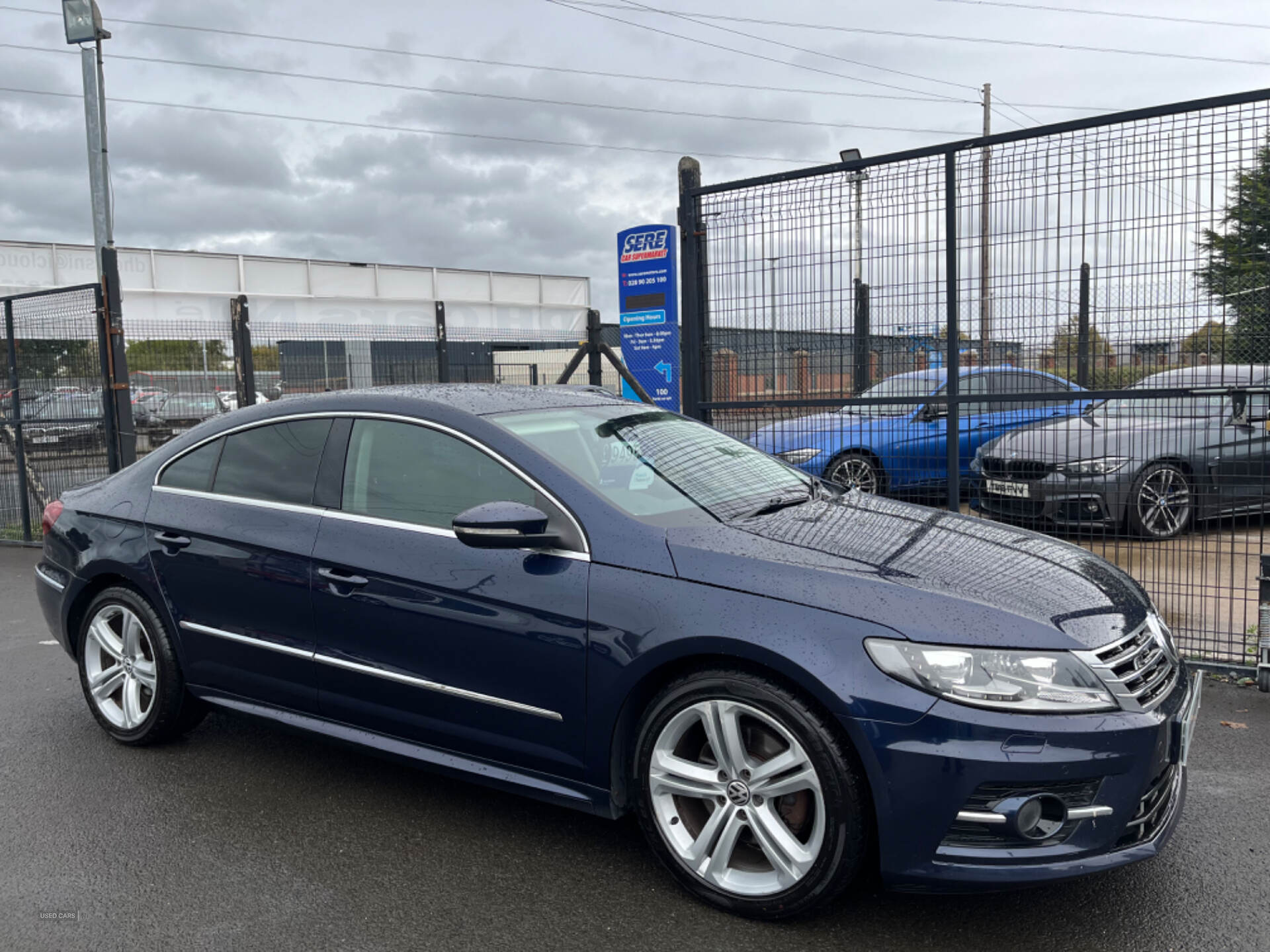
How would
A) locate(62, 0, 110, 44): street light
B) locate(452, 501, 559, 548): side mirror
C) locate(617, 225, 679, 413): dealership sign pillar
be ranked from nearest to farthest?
locate(452, 501, 559, 548): side mirror
locate(617, 225, 679, 413): dealership sign pillar
locate(62, 0, 110, 44): street light

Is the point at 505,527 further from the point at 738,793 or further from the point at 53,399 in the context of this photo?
the point at 53,399

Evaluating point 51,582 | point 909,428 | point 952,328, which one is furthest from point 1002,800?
point 51,582

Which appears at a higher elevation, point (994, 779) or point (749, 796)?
point (994, 779)

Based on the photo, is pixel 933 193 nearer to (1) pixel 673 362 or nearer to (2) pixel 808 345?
(2) pixel 808 345

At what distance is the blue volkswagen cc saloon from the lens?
2701 mm

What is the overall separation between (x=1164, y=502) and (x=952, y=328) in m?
1.47

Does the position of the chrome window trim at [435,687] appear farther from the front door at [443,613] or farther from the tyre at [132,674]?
the tyre at [132,674]

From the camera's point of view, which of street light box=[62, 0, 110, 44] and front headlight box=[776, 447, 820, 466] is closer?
front headlight box=[776, 447, 820, 466]

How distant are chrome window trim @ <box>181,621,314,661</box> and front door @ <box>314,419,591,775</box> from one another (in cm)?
12

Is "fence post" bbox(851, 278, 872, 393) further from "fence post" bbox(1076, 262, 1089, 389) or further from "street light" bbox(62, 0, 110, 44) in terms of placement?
"street light" bbox(62, 0, 110, 44)

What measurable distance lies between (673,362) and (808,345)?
143 centimetres

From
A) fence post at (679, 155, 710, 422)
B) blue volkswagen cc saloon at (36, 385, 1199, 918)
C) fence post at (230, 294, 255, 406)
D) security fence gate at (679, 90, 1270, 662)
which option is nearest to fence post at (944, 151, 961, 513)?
security fence gate at (679, 90, 1270, 662)

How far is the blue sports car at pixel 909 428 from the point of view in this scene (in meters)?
5.79

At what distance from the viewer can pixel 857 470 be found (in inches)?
259
